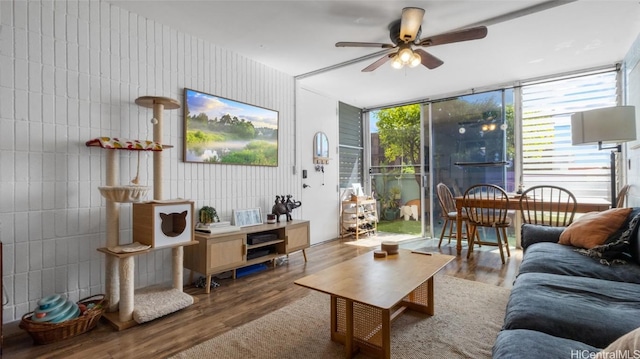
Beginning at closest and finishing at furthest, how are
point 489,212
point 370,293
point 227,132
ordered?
point 370,293 < point 227,132 < point 489,212

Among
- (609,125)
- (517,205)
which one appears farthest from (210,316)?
(609,125)

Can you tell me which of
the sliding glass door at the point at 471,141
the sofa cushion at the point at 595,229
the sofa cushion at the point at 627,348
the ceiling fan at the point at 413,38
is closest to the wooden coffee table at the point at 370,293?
the sofa cushion at the point at 627,348

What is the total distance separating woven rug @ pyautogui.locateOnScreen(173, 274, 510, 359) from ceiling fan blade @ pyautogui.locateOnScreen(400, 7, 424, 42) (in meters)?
2.20

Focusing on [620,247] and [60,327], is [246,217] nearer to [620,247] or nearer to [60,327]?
→ [60,327]

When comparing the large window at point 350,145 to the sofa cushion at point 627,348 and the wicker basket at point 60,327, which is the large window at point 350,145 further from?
the sofa cushion at point 627,348

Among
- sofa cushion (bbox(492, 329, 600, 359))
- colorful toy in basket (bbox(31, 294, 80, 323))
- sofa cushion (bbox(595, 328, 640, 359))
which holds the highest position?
sofa cushion (bbox(595, 328, 640, 359))

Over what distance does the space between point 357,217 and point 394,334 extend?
10.2 ft

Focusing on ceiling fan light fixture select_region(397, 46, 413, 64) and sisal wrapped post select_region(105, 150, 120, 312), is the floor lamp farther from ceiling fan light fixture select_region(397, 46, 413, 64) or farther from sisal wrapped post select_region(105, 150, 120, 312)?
sisal wrapped post select_region(105, 150, 120, 312)

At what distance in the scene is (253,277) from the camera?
122 inches

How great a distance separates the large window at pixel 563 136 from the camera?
150 inches

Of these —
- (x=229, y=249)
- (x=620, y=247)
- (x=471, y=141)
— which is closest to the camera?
(x=620, y=247)

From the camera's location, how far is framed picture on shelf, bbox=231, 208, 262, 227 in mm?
3295

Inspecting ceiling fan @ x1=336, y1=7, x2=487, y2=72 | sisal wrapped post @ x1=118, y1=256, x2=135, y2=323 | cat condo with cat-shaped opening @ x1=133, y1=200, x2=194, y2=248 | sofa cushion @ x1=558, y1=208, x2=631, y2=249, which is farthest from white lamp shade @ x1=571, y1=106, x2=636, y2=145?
sisal wrapped post @ x1=118, y1=256, x2=135, y2=323

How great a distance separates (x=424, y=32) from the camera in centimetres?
291
